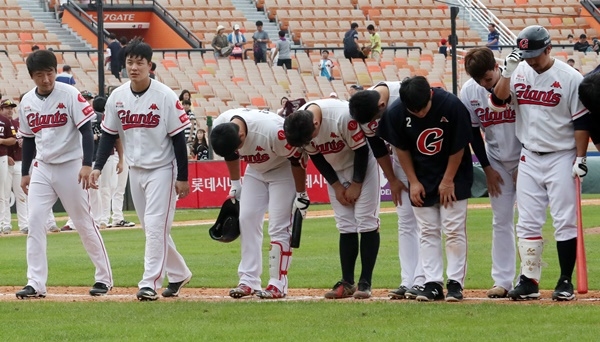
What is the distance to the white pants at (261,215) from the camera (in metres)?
10.5

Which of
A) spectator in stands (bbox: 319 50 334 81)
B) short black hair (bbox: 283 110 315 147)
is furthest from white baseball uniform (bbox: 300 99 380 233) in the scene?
spectator in stands (bbox: 319 50 334 81)

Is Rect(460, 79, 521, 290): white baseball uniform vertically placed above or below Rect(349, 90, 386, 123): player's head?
below

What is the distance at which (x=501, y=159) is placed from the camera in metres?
10.1

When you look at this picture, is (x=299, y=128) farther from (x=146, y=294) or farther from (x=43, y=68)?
(x=43, y=68)

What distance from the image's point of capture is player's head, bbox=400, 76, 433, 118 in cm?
936

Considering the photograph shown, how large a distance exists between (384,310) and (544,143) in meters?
1.81

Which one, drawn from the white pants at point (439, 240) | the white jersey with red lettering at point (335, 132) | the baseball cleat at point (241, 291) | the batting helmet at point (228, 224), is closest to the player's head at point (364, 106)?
the white jersey with red lettering at point (335, 132)

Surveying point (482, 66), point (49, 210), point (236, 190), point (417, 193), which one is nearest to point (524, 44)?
point (482, 66)

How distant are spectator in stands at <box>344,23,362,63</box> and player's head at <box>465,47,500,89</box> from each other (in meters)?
26.2

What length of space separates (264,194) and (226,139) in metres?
0.89

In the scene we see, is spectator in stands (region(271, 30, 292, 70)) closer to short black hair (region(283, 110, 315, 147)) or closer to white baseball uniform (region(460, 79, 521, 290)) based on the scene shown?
white baseball uniform (region(460, 79, 521, 290))

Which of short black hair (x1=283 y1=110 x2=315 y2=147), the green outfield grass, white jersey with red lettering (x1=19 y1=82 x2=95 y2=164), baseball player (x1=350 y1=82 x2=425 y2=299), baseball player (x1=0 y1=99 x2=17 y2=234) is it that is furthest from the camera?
baseball player (x1=0 y1=99 x2=17 y2=234)

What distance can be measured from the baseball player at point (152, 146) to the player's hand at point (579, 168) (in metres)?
3.23

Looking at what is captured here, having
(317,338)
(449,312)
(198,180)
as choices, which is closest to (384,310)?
(449,312)
